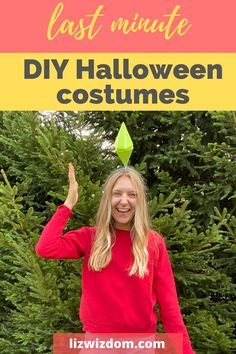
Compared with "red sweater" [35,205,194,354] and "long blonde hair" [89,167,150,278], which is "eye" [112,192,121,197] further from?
"red sweater" [35,205,194,354]

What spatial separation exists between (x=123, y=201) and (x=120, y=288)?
43 centimetres

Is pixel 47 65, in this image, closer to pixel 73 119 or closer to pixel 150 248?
pixel 73 119

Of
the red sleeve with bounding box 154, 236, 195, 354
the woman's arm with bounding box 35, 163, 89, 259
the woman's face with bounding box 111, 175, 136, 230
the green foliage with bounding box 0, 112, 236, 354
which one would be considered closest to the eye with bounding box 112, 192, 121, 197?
the woman's face with bounding box 111, 175, 136, 230

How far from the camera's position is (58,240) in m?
2.82

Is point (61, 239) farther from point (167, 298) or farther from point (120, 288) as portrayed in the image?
point (167, 298)

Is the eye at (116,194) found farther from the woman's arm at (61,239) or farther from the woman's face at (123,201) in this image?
the woman's arm at (61,239)

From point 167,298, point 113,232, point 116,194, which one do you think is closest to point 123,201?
point 116,194

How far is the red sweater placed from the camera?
279 cm

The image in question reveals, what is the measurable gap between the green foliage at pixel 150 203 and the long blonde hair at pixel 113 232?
1.83 feet

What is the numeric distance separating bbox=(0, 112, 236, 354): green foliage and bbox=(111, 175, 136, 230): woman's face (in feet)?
1.90

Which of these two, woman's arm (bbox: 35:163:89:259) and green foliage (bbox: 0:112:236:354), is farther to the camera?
green foliage (bbox: 0:112:236:354)

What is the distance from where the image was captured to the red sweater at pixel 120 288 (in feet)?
9.16

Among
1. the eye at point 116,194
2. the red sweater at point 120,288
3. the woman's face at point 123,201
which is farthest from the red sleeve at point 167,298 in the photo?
the eye at point 116,194

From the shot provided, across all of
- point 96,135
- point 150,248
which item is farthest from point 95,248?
point 96,135
